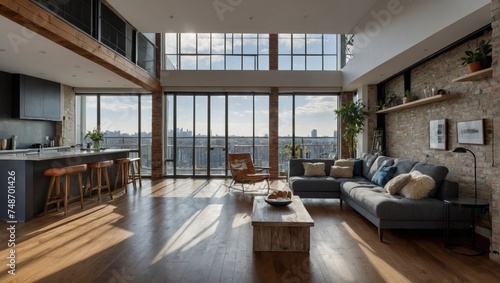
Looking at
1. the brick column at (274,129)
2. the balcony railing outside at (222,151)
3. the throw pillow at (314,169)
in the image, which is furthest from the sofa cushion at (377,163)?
the brick column at (274,129)

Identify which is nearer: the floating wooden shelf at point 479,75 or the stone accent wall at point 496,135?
the stone accent wall at point 496,135

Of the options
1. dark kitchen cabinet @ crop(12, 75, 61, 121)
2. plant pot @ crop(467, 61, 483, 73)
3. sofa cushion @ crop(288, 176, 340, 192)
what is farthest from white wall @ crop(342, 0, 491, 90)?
dark kitchen cabinet @ crop(12, 75, 61, 121)

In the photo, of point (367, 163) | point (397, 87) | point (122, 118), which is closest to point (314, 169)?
point (367, 163)

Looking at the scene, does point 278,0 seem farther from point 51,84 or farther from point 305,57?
point 51,84


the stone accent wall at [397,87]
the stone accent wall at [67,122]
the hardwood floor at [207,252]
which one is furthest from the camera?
the stone accent wall at [67,122]

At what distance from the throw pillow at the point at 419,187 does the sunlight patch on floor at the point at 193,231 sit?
2582 millimetres

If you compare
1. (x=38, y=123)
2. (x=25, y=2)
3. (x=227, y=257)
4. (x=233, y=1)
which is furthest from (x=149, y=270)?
(x=38, y=123)

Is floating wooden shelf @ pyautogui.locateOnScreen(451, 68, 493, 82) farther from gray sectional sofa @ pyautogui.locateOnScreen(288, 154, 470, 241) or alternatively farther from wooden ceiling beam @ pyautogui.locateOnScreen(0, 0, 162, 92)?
wooden ceiling beam @ pyautogui.locateOnScreen(0, 0, 162, 92)

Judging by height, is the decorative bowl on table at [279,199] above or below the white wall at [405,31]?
below

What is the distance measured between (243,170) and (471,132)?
4.37 meters

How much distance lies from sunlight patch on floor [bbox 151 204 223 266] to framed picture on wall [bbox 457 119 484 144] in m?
3.66

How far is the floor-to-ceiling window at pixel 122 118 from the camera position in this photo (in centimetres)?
860

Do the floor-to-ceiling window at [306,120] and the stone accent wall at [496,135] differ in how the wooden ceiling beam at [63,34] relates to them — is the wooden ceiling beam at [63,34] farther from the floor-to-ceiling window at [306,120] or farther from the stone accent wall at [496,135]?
the stone accent wall at [496,135]

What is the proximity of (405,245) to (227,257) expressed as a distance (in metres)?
2.08
